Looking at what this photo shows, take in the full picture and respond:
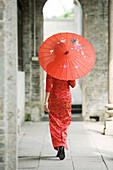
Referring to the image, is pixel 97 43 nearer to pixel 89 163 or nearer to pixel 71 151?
pixel 71 151

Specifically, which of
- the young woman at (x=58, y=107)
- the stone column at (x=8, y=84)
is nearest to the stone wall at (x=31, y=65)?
the young woman at (x=58, y=107)

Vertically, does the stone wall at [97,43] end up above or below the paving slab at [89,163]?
above

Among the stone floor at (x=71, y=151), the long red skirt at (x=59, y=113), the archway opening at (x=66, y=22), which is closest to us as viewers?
the stone floor at (x=71, y=151)

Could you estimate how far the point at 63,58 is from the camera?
4.64 meters

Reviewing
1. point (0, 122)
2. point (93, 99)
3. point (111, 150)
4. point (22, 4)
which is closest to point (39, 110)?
point (93, 99)

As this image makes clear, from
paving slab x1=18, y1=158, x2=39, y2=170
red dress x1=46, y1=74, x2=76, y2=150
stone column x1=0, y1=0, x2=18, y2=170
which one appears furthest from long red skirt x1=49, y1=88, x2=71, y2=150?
stone column x1=0, y1=0, x2=18, y2=170

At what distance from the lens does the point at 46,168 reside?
430cm

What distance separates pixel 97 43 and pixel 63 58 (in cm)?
424

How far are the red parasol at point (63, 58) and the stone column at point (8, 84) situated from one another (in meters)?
1.20

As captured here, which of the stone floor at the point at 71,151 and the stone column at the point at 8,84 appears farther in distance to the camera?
the stone floor at the point at 71,151

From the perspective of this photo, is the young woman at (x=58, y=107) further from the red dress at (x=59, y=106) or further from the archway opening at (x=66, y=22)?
the archway opening at (x=66, y=22)

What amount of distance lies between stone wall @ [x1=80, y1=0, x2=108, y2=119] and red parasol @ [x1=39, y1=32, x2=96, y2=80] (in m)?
4.00

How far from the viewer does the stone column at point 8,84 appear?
3.44m

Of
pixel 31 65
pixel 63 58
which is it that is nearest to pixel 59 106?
pixel 63 58
